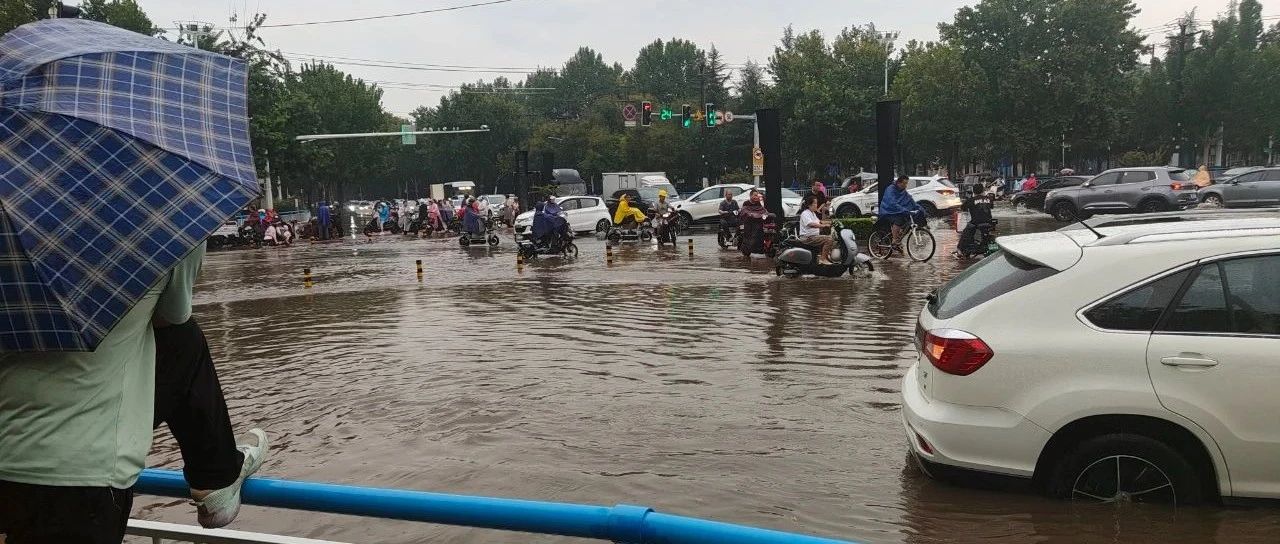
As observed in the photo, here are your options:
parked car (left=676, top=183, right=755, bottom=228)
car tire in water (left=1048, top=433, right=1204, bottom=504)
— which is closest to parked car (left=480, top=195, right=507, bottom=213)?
parked car (left=676, top=183, right=755, bottom=228)

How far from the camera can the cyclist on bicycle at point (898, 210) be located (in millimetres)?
17719

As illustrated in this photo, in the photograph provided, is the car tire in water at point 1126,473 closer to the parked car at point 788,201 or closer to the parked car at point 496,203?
the parked car at point 788,201

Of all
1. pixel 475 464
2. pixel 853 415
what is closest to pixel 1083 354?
pixel 853 415

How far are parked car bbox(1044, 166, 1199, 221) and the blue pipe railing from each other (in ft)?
87.0

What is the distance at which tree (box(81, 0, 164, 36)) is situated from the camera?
128 ft

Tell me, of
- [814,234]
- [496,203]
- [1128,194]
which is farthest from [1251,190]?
[496,203]

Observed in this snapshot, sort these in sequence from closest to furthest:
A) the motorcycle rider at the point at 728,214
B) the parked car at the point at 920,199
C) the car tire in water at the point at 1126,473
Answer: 1. the car tire in water at the point at 1126,473
2. the motorcycle rider at the point at 728,214
3. the parked car at the point at 920,199

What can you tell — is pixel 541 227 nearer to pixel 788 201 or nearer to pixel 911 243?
pixel 911 243

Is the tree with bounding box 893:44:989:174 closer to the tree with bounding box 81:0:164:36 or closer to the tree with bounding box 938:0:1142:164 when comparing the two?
the tree with bounding box 938:0:1142:164

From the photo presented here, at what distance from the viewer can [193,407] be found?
2.25 m

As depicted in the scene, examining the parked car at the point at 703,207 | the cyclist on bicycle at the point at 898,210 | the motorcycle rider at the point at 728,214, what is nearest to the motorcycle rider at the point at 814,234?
the cyclist on bicycle at the point at 898,210

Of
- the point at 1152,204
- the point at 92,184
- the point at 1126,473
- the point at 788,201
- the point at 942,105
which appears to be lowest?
the point at 1126,473

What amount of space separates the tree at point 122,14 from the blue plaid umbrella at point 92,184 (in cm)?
4277

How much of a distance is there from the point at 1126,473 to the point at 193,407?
3937mm
